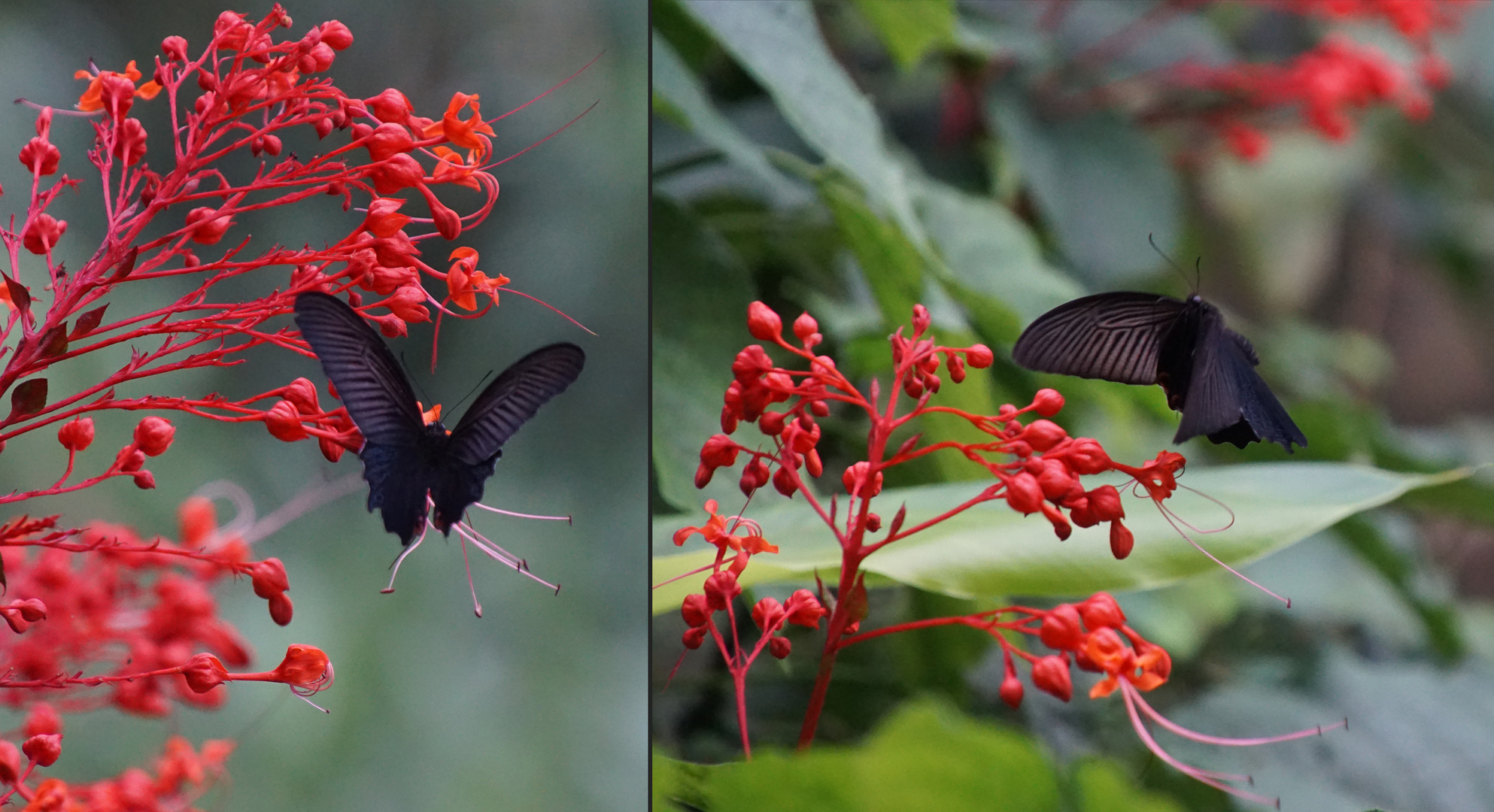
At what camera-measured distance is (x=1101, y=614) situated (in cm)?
21

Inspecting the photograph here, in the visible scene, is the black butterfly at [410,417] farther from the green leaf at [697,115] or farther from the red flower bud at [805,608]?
the green leaf at [697,115]

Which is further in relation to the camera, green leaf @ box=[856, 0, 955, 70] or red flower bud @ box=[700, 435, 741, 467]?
green leaf @ box=[856, 0, 955, 70]

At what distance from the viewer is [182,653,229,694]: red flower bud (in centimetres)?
25

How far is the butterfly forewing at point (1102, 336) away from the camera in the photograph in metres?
0.24

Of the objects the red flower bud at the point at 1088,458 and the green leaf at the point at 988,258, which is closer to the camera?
the red flower bud at the point at 1088,458

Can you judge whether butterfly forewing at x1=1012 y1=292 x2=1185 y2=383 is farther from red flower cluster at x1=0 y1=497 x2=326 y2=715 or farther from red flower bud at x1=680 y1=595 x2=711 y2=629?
red flower cluster at x1=0 y1=497 x2=326 y2=715

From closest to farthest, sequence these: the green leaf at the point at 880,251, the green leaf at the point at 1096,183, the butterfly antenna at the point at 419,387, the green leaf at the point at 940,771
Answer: the green leaf at the point at 940,771 < the butterfly antenna at the point at 419,387 < the green leaf at the point at 880,251 < the green leaf at the point at 1096,183

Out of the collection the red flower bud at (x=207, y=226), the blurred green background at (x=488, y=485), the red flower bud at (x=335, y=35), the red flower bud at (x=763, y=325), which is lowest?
the blurred green background at (x=488, y=485)

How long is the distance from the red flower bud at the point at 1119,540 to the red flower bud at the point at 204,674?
0.63 feet

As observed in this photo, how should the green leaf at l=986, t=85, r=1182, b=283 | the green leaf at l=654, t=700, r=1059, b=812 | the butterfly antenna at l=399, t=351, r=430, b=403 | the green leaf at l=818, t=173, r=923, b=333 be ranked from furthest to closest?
1. the green leaf at l=986, t=85, r=1182, b=283
2. the green leaf at l=818, t=173, r=923, b=333
3. the butterfly antenna at l=399, t=351, r=430, b=403
4. the green leaf at l=654, t=700, r=1059, b=812

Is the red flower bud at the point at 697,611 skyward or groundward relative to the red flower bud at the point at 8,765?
skyward

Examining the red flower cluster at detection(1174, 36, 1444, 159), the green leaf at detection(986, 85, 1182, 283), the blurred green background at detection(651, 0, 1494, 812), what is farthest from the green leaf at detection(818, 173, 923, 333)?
the red flower cluster at detection(1174, 36, 1444, 159)

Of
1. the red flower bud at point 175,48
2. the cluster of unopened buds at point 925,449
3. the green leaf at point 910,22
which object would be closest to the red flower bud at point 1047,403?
the cluster of unopened buds at point 925,449

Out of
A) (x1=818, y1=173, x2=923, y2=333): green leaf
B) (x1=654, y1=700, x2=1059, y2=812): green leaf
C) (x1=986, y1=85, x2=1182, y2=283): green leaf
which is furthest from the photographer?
(x1=986, y1=85, x2=1182, y2=283): green leaf
